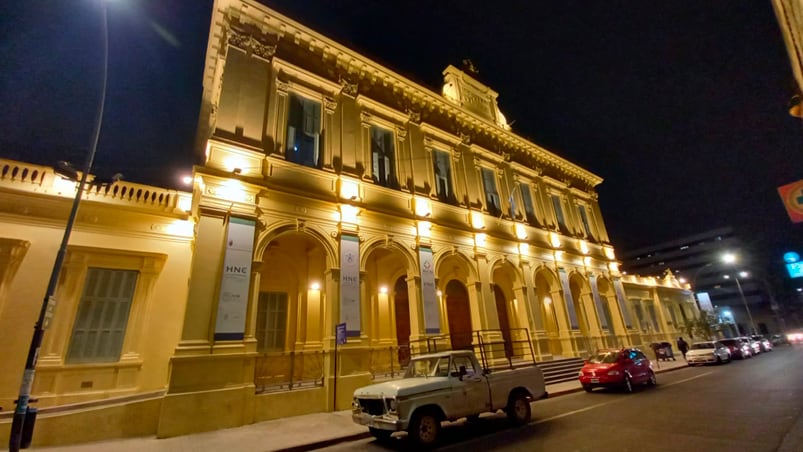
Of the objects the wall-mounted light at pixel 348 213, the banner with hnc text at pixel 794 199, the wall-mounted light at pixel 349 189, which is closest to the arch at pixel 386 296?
the wall-mounted light at pixel 348 213

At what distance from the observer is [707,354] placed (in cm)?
1794

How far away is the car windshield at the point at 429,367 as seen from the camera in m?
7.05

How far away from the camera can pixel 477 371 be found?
23.7ft

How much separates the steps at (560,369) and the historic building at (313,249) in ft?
3.81

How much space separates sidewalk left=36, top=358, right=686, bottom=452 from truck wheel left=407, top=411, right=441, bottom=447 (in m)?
1.85

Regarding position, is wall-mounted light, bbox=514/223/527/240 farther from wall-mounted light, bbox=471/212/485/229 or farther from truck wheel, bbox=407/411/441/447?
truck wheel, bbox=407/411/441/447

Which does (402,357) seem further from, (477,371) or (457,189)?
(457,189)

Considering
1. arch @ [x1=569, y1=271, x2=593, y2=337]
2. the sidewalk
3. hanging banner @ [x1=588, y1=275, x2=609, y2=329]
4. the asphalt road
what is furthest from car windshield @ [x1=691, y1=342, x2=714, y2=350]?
the sidewalk

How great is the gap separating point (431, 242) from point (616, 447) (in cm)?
958

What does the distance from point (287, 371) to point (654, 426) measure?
10.7 metres

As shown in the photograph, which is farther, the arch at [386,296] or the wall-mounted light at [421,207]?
the arch at [386,296]

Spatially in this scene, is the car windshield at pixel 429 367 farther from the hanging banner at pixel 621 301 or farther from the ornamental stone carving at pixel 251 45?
the hanging banner at pixel 621 301

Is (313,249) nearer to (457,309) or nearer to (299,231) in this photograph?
(299,231)

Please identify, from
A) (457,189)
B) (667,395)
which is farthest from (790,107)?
(457,189)
